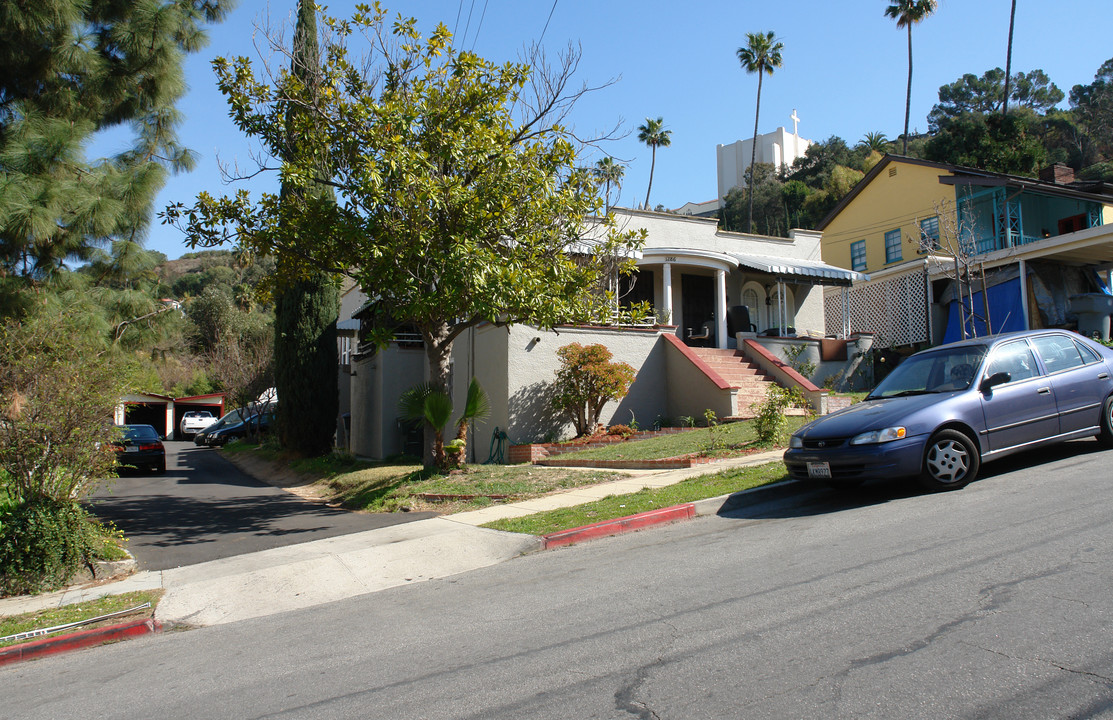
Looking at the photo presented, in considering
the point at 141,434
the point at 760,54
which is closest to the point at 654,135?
the point at 760,54

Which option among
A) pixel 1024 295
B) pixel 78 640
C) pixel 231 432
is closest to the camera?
pixel 78 640

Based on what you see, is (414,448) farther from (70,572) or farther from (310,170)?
(70,572)

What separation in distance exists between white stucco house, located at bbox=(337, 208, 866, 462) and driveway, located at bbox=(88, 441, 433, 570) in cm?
462

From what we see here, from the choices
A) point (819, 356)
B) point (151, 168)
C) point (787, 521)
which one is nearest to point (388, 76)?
point (151, 168)

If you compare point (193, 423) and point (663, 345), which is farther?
point (193, 423)

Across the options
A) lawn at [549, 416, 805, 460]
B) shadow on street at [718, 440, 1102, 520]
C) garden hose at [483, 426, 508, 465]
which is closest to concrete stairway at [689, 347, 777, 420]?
lawn at [549, 416, 805, 460]

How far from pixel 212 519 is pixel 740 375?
1162cm

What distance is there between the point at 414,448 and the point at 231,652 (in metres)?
15.7

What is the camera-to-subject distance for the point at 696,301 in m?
22.2

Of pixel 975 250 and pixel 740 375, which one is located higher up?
pixel 975 250

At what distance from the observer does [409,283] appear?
1107cm

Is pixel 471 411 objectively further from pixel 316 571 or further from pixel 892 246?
pixel 892 246

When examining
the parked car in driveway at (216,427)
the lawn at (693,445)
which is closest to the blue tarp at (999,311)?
the lawn at (693,445)

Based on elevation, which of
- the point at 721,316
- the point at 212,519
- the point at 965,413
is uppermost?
the point at 721,316
